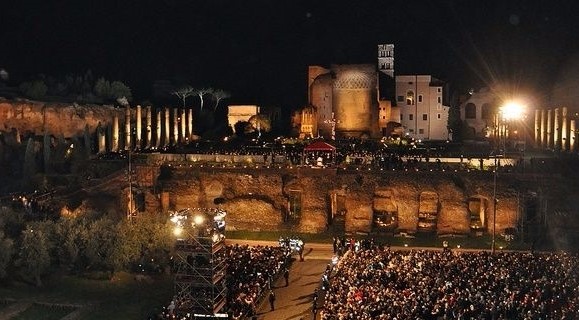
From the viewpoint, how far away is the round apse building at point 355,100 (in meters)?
83.9

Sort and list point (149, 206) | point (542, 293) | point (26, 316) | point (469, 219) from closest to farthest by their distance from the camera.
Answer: point (542, 293) → point (26, 316) → point (469, 219) → point (149, 206)

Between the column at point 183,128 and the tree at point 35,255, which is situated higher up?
the column at point 183,128

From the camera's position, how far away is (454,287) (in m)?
30.1

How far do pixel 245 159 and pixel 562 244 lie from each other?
27.9 metres

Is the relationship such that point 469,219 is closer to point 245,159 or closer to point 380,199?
point 380,199

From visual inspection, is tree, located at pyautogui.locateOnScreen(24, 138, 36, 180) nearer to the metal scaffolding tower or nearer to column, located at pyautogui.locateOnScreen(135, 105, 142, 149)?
column, located at pyautogui.locateOnScreen(135, 105, 142, 149)

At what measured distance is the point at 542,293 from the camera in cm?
2934

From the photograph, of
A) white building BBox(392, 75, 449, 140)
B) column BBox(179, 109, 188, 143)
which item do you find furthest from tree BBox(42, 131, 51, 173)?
white building BBox(392, 75, 449, 140)

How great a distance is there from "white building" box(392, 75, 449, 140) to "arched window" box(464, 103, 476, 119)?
151 inches

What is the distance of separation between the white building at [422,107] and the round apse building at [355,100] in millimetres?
4535

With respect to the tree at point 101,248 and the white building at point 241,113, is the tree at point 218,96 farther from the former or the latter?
the tree at point 101,248

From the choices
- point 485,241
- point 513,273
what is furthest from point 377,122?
point 513,273

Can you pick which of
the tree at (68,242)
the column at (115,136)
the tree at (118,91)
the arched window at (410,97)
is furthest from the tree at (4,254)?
the arched window at (410,97)

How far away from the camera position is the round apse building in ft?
275
